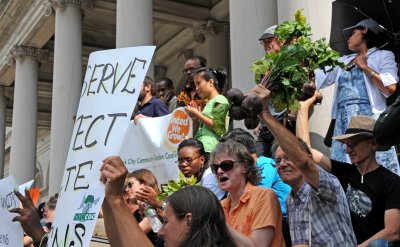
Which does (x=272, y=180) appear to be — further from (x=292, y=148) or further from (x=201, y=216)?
(x=201, y=216)

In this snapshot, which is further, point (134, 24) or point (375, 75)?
point (134, 24)

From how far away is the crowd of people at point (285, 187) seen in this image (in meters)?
2.90

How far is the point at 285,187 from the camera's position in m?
4.89

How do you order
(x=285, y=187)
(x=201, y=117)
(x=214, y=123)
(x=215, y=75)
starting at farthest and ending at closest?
(x=215, y=75) < (x=201, y=117) < (x=214, y=123) < (x=285, y=187)

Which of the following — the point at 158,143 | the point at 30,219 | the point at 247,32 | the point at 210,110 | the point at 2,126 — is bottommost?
the point at 30,219

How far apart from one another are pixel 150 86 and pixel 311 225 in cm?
471

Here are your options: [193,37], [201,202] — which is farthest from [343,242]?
[193,37]

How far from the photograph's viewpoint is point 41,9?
17.2 m

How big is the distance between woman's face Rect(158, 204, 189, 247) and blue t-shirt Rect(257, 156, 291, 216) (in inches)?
81.6

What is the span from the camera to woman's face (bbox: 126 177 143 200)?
5.41 metres

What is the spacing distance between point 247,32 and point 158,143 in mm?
1934

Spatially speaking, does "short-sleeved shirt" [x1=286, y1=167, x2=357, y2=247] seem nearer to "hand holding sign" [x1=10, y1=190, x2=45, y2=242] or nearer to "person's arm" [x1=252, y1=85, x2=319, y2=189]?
"person's arm" [x1=252, y1=85, x2=319, y2=189]

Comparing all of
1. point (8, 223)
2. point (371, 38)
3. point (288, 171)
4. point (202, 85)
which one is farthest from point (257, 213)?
point (202, 85)

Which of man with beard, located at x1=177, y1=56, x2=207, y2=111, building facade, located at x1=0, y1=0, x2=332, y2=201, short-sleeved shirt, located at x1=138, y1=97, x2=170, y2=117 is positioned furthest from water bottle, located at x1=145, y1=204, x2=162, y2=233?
short-sleeved shirt, located at x1=138, y1=97, x2=170, y2=117
